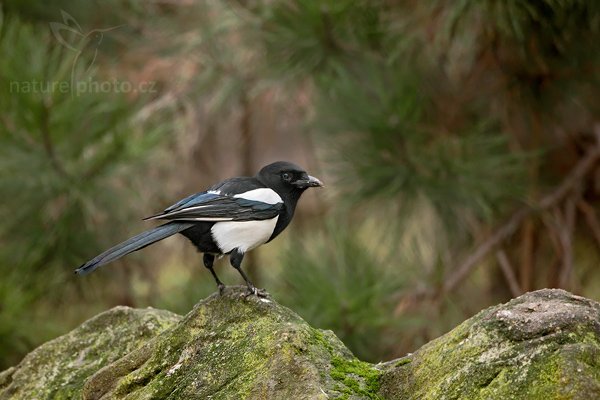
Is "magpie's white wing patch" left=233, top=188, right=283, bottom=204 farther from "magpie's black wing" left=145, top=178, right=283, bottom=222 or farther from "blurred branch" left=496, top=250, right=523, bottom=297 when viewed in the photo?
"blurred branch" left=496, top=250, right=523, bottom=297

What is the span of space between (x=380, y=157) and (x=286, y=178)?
1.27 metres

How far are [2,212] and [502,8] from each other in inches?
110

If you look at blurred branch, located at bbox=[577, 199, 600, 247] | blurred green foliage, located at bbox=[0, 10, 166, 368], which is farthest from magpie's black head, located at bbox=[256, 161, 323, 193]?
blurred branch, located at bbox=[577, 199, 600, 247]

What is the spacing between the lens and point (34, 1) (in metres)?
5.94

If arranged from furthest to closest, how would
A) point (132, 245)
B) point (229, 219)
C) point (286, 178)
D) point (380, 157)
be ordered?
point (380, 157)
point (286, 178)
point (229, 219)
point (132, 245)

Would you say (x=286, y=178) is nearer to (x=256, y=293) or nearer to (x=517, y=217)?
(x=256, y=293)

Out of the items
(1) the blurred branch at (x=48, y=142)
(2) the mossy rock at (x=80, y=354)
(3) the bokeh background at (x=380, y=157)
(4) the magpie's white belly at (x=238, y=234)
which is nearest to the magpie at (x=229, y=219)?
(4) the magpie's white belly at (x=238, y=234)

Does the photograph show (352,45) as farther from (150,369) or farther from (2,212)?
(150,369)

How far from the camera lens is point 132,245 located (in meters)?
2.88

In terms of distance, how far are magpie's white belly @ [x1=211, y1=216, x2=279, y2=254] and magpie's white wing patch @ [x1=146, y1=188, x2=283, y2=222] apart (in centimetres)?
2

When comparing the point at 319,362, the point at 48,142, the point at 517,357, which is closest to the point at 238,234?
the point at 319,362

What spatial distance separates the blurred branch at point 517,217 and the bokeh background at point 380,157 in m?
0.01

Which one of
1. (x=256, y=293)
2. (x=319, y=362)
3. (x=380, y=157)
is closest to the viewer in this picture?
(x=319, y=362)

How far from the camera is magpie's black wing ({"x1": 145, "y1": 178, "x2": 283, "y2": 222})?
3.09 m
